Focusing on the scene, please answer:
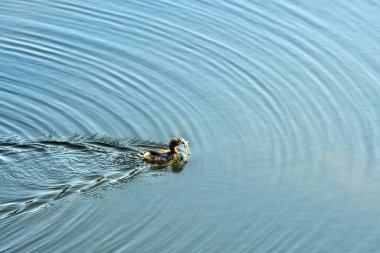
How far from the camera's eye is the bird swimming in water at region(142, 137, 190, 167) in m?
20.1

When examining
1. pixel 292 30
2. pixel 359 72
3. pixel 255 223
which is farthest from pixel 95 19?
pixel 255 223

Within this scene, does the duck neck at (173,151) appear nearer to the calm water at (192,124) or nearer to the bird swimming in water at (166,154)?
the bird swimming in water at (166,154)

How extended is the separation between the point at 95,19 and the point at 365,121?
7.97 metres

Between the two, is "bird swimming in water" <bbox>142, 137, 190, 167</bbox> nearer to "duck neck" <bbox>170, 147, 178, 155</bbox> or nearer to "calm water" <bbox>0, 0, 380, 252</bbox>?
"duck neck" <bbox>170, 147, 178, 155</bbox>

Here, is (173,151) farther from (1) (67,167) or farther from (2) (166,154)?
(1) (67,167)

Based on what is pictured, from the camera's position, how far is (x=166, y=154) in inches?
794

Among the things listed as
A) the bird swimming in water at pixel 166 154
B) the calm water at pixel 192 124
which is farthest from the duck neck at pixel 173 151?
the calm water at pixel 192 124

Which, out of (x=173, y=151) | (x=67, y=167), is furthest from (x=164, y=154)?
(x=67, y=167)

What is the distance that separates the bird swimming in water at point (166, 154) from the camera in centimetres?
2012

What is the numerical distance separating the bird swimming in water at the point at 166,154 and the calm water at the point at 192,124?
268 mm

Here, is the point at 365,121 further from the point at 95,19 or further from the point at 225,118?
the point at 95,19

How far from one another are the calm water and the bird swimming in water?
0.88 feet

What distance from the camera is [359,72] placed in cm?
2358

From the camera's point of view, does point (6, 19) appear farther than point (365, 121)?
A: Yes
